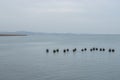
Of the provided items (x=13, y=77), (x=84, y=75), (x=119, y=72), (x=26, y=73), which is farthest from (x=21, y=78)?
(x=119, y=72)

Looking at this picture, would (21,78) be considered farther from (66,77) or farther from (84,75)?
(84,75)

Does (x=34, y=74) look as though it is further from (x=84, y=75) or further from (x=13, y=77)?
(x=84, y=75)

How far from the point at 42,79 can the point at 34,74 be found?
296 cm

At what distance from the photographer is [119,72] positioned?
28.2m

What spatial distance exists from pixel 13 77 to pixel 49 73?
4.79 meters

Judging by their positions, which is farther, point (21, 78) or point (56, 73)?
point (56, 73)

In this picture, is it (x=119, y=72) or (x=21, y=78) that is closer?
(x=21, y=78)

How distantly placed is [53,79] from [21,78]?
139 inches

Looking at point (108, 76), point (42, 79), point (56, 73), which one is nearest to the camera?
point (42, 79)

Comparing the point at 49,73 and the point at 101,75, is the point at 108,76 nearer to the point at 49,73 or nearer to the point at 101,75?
the point at 101,75

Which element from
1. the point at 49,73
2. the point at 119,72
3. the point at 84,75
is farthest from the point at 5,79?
the point at 119,72

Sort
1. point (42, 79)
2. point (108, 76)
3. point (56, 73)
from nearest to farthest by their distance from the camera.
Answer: point (42, 79), point (108, 76), point (56, 73)

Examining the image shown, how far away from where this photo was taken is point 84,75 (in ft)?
86.4

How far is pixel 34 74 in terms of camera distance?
26.4 metres
